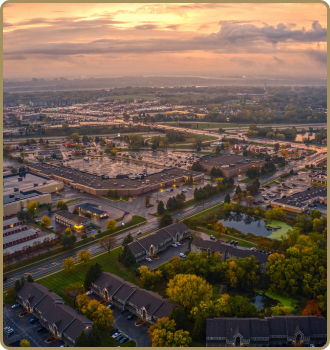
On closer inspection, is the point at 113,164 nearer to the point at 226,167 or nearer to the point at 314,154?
the point at 226,167

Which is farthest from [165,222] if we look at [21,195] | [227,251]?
[21,195]

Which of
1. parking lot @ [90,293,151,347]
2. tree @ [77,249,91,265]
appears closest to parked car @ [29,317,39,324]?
parking lot @ [90,293,151,347]

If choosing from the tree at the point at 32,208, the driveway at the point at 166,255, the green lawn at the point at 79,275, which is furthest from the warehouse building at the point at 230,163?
the green lawn at the point at 79,275

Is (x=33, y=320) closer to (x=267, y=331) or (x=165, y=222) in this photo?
(x=267, y=331)

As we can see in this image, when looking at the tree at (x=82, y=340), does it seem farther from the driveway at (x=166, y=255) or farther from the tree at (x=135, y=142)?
the tree at (x=135, y=142)

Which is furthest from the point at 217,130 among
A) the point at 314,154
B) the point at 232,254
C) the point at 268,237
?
the point at 232,254
